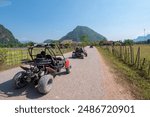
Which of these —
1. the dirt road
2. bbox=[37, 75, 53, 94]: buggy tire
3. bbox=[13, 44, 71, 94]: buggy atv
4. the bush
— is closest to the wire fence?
the dirt road

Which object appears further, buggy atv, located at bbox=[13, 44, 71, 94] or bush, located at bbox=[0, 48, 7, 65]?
bush, located at bbox=[0, 48, 7, 65]

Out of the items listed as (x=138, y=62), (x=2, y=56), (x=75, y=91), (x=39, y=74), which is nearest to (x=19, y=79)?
(x=39, y=74)

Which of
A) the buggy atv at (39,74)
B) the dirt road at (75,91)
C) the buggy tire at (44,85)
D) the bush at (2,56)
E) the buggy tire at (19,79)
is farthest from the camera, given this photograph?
the bush at (2,56)

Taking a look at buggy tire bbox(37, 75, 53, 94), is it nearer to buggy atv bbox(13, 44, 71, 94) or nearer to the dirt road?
buggy atv bbox(13, 44, 71, 94)

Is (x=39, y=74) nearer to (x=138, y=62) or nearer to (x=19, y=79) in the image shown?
(x=19, y=79)

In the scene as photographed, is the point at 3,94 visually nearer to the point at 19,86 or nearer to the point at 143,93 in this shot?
the point at 19,86

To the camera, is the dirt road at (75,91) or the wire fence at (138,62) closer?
the dirt road at (75,91)

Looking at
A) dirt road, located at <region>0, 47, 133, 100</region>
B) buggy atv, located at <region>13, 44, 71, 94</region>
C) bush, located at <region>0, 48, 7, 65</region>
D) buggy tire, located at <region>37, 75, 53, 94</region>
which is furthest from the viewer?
bush, located at <region>0, 48, 7, 65</region>

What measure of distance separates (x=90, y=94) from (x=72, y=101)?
1.07 metres

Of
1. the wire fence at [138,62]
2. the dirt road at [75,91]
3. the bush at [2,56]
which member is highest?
the bush at [2,56]

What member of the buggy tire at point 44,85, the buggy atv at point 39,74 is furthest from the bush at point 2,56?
the buggy tire at point 44,85

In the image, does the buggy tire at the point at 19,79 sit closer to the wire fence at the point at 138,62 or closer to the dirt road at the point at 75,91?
the dirt road at the point at 75,91

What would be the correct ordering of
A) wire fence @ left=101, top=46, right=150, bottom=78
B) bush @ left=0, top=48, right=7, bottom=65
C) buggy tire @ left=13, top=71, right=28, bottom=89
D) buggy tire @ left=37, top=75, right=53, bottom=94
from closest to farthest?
buggy tire @ left=37, top=75, right=53, bottom=94 < buggy tire @ left=13, top=71, right=28, bottom=89 < wire fence @ left=101, top=46, right=150, bottom=78 < bush @ left=0, top=48, right=7, bottom=65

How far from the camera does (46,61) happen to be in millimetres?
9523
